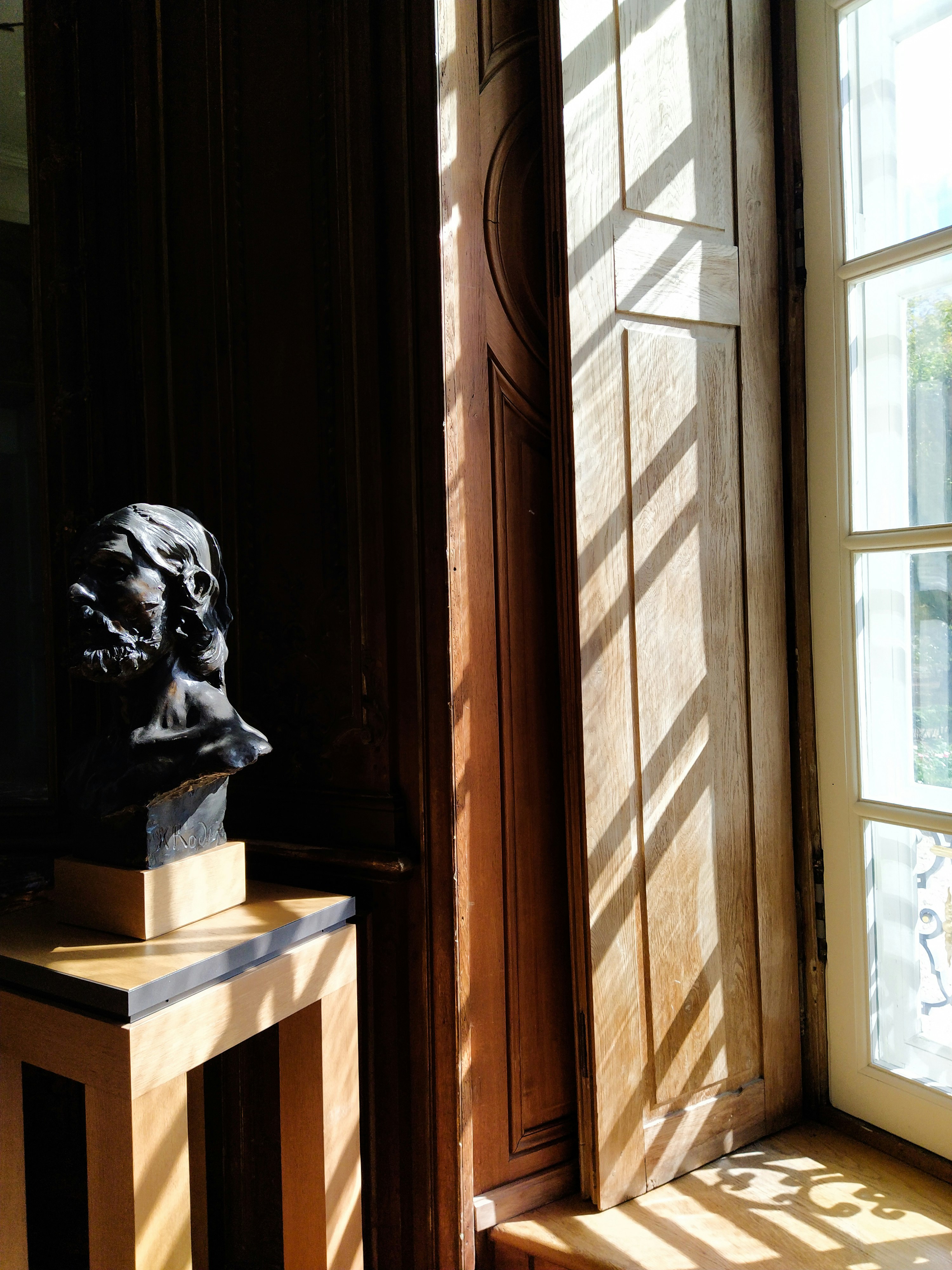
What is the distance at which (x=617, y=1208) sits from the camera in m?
1.66

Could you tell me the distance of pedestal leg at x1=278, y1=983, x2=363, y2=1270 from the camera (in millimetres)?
1447

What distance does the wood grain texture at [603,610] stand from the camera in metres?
1.64

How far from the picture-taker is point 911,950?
177 cm

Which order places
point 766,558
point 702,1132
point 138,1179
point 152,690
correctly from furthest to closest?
point 766,558 → point 702,1132 → point 152,690 → point 138,1179

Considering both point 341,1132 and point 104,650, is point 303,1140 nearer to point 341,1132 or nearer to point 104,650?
point 341,1132

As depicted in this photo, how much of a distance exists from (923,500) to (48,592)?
1687 millimetres

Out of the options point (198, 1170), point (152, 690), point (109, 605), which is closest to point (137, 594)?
point (109, 605)

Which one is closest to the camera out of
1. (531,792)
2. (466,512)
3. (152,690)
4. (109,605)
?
(109,605)

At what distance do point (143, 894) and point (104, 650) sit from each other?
349 millimetres

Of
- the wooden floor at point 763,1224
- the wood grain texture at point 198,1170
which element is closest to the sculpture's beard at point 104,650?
the wood grain texture at point 198,1170

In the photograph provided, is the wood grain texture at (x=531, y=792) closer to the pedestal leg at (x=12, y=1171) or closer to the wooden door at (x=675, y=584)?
the wooden door at (x=675, y=584)

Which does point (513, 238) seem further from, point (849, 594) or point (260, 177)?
point (849, 594)

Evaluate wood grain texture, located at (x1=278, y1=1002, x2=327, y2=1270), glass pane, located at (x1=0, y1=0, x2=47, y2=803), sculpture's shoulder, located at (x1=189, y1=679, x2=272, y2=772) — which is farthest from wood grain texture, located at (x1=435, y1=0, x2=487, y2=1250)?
glass pane, located at (x1=0, y1=0, x2=47, y2=803)

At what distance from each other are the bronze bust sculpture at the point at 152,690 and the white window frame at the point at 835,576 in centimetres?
115
